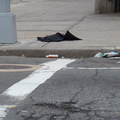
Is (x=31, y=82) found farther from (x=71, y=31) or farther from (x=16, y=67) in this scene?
(x=71, y=31)

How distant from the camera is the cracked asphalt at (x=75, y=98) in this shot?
17.9 feet

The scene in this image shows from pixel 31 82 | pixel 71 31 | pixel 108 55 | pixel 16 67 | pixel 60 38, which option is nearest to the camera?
pixel 31 82

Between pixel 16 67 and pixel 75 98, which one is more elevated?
pixel 75 98

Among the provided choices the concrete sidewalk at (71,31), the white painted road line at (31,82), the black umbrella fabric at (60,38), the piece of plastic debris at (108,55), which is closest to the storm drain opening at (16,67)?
the white painted road line at (31,82)

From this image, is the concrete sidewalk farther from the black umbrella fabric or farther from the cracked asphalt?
the cracked asphalt

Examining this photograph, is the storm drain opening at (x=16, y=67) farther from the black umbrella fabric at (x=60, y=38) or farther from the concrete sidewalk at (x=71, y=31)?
the black umbrella fabric at (x=60, y=38)

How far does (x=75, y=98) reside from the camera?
621 cm

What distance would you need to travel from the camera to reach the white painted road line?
6.39 meters

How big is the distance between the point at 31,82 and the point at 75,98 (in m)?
1.35

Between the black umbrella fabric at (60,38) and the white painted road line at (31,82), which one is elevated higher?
the black umbrella fabric at (60,38)

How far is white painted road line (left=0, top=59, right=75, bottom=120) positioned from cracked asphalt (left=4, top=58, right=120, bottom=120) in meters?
0.13

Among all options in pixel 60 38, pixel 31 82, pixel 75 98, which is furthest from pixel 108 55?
pixel 75 98

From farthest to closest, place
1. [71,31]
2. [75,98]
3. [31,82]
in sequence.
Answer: [71,31], [31,82], [75,98]

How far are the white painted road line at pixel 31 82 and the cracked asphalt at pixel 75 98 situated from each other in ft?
0.41
